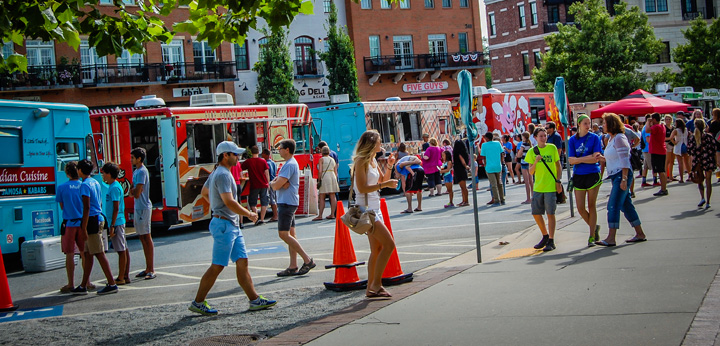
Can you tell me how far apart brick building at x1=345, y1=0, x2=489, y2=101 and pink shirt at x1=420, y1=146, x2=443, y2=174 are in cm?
2256

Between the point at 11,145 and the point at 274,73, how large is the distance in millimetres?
23416

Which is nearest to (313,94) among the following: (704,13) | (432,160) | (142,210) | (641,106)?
(641,106)

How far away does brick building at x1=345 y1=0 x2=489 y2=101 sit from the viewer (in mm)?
42125

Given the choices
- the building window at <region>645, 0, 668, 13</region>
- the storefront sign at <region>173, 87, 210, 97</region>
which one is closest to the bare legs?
the storefront sign at <region>173, 87, 210, 97</region>

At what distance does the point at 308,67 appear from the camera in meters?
40.2

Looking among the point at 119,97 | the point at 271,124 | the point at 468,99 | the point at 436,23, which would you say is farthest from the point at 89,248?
the point at 436,23

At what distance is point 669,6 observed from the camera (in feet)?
191

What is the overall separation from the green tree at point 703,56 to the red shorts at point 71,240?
47495mm

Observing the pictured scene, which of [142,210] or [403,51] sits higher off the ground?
[403,51]

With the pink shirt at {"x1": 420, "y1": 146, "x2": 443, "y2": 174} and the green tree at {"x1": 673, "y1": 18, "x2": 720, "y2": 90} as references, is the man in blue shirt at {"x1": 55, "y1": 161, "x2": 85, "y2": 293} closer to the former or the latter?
the pink shirt at {"x1": 420, "y1": 146, "x2": 443, "y2": 174}

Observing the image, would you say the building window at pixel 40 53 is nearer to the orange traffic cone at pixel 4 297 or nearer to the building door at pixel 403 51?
the building door at pixel 403 51

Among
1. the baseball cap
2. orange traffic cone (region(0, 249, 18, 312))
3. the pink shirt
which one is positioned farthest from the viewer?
the pink shirt

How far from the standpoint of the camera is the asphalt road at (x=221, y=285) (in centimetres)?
732

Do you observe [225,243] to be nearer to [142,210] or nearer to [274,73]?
[142,210]
